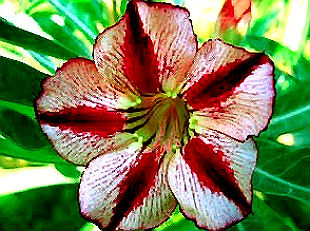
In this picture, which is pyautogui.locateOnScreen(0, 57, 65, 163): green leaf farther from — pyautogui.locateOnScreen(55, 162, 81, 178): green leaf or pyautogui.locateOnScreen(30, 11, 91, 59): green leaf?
pyautogui.locateOnScreen(30, 11, 91, 59): green leaf

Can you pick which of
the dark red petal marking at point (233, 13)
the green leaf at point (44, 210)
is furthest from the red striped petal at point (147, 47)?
the green leaf at point (44, 210)

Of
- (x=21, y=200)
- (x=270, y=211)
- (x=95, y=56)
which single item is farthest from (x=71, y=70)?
(x=21, y=200)

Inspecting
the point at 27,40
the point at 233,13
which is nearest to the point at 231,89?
the point at 233,13

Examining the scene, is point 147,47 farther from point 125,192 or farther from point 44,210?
point 44,210

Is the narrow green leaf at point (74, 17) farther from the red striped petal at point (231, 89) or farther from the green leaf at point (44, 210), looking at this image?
the red striped petal at point (231, 89)

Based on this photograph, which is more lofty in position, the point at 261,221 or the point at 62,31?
the point at 62,31

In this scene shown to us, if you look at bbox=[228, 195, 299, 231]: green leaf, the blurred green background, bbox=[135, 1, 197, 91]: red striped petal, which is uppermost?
bbox=[135, 1, 197, 91]: red striped petal

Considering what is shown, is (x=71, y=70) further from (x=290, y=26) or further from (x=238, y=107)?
(x=290, y=26)

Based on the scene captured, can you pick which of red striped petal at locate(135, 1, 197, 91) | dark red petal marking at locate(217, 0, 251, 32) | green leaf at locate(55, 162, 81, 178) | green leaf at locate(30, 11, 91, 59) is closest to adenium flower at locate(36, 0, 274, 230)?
red striped petal at locate(135, 1, 197, 91)
